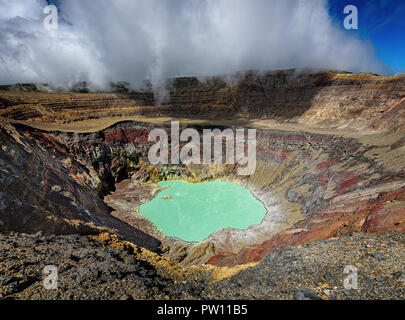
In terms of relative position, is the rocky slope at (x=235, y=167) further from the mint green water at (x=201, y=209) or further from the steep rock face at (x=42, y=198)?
the mint green water at (x=201, y=209)

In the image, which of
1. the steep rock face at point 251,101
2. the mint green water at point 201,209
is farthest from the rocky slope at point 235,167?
the mint green water at point 201,209

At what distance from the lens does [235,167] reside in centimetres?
3447

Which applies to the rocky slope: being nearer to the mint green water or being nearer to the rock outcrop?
the rock outcrop

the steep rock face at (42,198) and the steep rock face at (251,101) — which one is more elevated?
the steep rock face at (251,101)

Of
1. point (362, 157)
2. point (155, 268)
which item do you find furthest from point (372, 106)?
point (155, 268)

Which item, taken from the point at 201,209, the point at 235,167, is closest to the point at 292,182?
the point at 235,167

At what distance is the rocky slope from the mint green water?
1.44 m

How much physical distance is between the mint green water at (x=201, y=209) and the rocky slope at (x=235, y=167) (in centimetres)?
144

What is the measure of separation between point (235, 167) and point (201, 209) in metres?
11.0

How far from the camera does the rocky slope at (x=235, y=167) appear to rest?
40.7 ft

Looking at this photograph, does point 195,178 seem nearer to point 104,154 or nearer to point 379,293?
point 104,154

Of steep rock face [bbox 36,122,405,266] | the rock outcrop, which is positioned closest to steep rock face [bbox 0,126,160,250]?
the rock outcrop

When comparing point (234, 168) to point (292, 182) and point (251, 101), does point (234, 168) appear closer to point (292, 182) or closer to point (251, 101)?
point (292, 182)
